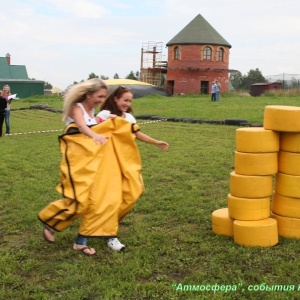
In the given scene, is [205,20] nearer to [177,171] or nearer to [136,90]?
[136,90]

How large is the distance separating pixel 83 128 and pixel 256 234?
2032 millimetres

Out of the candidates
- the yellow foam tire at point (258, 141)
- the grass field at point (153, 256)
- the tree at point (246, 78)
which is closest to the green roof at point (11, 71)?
the tree at point (246, 78)

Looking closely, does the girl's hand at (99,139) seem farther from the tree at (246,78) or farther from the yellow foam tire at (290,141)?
the tree at (246,78)

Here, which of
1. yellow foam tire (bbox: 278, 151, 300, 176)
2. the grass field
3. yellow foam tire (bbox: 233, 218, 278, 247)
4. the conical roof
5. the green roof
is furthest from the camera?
the green roof

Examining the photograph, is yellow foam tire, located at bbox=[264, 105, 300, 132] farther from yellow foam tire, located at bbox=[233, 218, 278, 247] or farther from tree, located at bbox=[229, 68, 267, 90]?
tree, located at bbox=[229, 68, 267, 90]

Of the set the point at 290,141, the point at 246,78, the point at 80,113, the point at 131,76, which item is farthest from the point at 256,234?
the point at 246,78

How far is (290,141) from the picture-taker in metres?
5.09

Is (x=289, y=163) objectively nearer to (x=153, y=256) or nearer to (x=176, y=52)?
(x=153, y=256)

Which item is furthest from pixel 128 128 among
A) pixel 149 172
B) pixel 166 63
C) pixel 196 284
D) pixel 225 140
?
pixel 166 63

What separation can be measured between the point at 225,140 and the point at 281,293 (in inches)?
403

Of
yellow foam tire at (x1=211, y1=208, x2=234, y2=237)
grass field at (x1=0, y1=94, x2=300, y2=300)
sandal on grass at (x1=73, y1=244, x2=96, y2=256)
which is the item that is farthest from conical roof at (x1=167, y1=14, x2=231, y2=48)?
sandal on grass at (x1=73, y1=244, x2=96, y2=256)

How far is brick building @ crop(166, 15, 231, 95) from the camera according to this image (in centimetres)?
4662

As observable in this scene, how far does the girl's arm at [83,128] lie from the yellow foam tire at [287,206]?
6.70ft

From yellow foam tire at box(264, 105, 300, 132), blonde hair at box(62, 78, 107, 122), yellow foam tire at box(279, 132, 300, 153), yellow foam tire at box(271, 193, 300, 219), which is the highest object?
blonde hair at box(62, 78, 107, 122)
